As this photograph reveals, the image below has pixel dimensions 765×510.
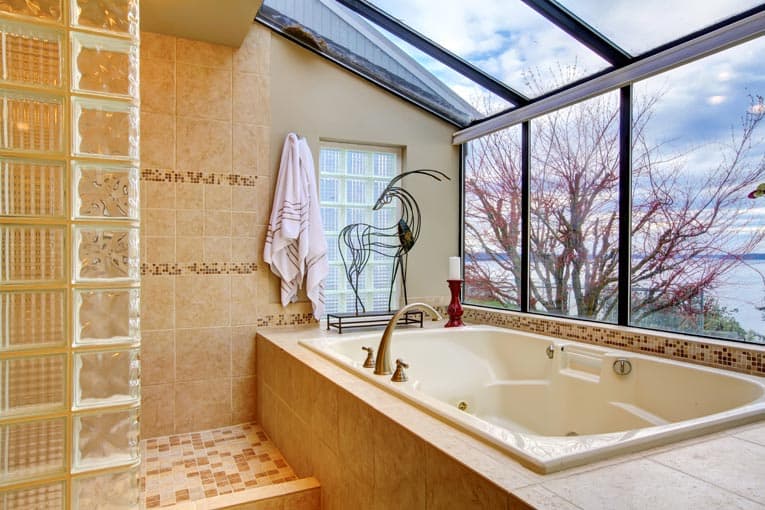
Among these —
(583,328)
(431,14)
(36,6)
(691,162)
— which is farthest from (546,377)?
(36,6)

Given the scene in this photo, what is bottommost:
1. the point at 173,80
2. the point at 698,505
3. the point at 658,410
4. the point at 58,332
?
the point at 658,410

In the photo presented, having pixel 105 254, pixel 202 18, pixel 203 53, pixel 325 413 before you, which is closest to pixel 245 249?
pixel 203 53

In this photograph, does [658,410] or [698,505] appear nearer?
[698,505]

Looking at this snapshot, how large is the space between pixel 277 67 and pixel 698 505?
3075mm

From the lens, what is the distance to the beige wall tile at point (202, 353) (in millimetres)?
2916

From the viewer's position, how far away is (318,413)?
6.57 ft

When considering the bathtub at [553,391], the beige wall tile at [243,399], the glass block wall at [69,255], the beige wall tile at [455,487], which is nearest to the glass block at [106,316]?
the glass block wall at [69,255]

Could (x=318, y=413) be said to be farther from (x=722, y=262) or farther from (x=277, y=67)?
(x=277, y=67)

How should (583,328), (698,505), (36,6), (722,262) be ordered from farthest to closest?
(583,328) < (722,262) < (698,505) < (36,6)

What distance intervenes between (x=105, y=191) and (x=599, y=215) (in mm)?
2613

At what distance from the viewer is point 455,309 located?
3.25 metres

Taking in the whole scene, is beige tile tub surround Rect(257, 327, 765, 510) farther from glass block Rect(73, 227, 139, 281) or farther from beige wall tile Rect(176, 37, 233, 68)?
beige wall tile Rect(176, 37, 233, 68)

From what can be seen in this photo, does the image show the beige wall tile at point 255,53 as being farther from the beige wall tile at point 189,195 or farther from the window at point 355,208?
the beige wall tile at point 189,195

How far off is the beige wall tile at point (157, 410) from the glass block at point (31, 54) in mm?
2414
